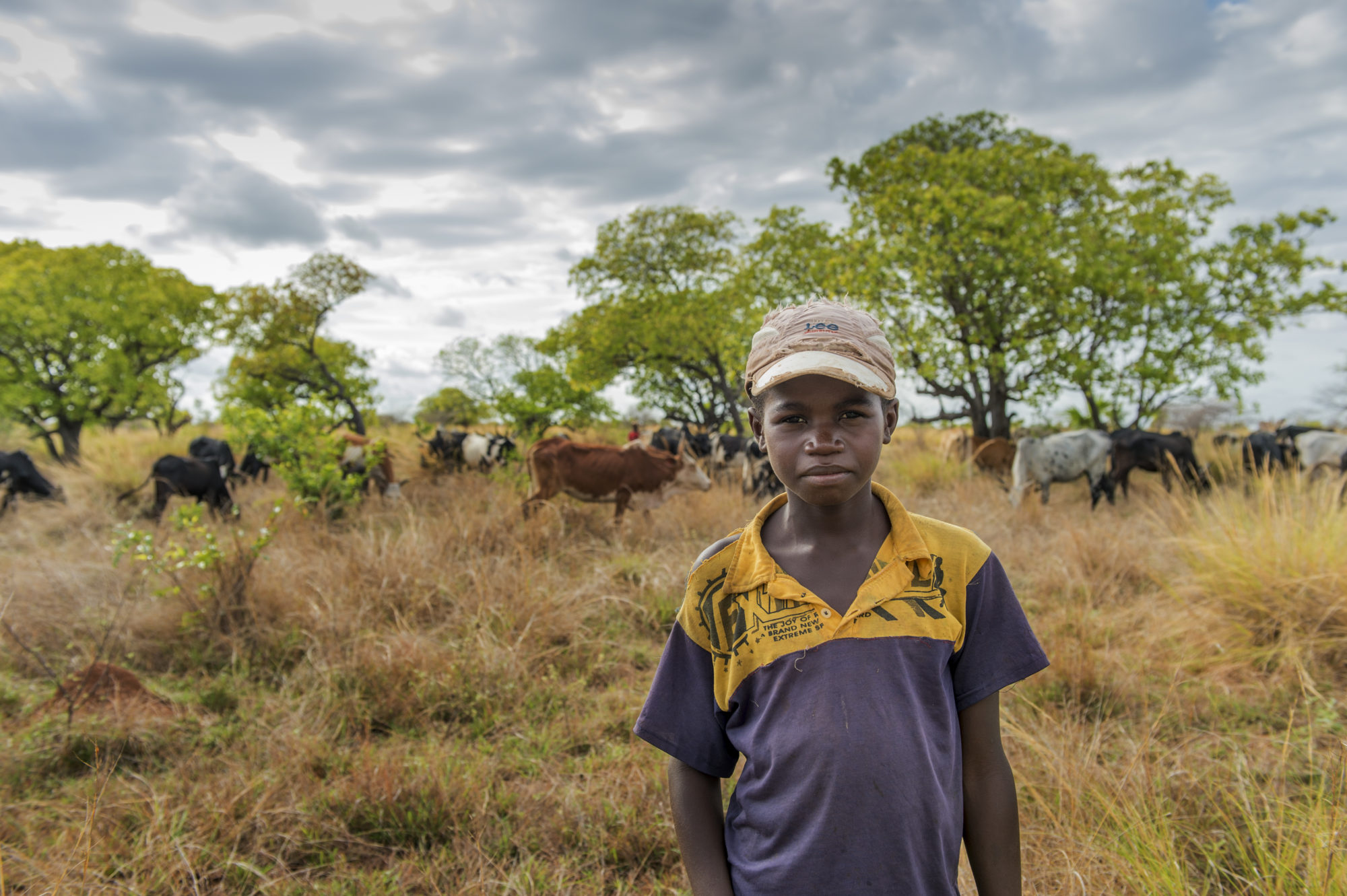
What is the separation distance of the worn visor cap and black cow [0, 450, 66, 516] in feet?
45.8

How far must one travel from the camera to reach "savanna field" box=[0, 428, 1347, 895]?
2947 millimetres

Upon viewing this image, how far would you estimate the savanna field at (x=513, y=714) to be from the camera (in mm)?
2947

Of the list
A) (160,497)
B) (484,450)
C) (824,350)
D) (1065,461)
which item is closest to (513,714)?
(824,350)

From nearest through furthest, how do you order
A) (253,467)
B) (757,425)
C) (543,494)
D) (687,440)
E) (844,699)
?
(844,699) → (757,425) → (543,494) → (253,467) → (687,440)

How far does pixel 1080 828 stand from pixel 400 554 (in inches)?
211

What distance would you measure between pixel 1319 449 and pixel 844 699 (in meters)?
13.1

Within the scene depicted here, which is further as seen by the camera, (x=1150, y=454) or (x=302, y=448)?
(x=1150, y=454)

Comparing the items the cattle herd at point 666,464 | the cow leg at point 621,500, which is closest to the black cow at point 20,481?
the cattle herd at point 666,464

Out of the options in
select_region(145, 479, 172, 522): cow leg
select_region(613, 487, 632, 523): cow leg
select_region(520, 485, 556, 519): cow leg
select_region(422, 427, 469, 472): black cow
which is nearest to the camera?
select_region(520, 485, 556, 519): cow leg

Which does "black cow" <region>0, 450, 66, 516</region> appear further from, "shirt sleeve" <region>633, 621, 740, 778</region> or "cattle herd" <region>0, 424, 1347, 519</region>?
"shirt sleeve" <region>633, 621, 740, 778</region>

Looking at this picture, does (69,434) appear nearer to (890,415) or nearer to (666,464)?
(666,464)

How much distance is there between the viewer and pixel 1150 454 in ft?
36.5

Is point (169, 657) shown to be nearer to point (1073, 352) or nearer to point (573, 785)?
point (573, 785)

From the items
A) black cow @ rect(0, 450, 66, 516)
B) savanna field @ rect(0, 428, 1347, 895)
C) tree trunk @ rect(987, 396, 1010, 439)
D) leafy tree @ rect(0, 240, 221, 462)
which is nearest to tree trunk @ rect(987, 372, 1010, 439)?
tree trunk @ rect(987, 396, 1010, 439)
